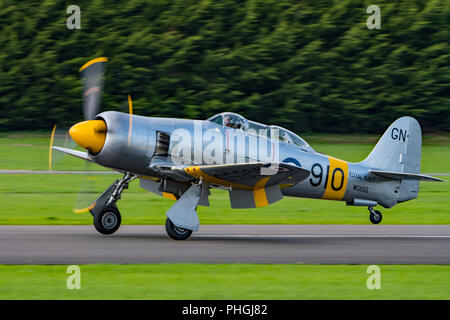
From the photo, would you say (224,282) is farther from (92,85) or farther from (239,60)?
(239,60)

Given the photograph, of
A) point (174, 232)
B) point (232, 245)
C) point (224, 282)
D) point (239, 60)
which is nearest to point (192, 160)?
point (174, 232)

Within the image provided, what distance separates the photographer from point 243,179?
1273 cm

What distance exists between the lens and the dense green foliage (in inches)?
1404

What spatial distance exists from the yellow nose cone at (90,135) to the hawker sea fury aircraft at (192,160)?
2 centimetres

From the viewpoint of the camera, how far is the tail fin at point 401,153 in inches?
618

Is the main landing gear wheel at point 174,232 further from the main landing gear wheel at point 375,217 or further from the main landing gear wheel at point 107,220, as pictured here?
the main landing gear wheel at point 375,217

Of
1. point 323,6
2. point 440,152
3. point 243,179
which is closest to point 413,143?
point 243,179

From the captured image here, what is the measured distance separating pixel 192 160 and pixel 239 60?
25.6 metres

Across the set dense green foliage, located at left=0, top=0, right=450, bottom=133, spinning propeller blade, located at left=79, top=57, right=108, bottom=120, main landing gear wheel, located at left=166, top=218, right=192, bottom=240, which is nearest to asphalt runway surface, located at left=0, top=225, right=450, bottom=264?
main landing gear wheel, located at left=166, top=218, right=192, bottom=240

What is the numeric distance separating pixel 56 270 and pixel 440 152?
96.9 feet

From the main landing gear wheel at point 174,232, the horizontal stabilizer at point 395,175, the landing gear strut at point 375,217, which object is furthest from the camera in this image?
the landing gear strut at point 375,217

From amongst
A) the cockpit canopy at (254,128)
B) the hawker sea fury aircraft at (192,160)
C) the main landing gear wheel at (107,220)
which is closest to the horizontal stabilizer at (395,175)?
the hawker sea fury aircraft at (192,160)

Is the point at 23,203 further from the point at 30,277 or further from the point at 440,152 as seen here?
the point at 440,152

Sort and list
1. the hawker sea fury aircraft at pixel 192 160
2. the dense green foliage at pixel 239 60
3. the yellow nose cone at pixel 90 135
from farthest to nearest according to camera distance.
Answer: the dense green foliage at pixel 239 60 < the hawker sea fury aircraft at pixel 192 160 < the yellow nose cone at pixel 90 135
